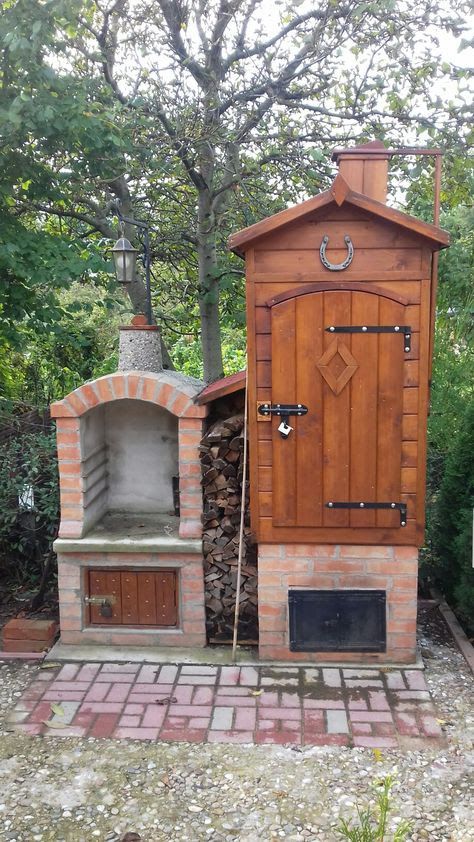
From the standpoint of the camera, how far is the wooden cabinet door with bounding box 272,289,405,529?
441 cm

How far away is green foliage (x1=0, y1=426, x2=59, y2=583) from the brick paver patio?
136 cm

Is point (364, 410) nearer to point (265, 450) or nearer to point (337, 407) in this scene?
point (337, 407)

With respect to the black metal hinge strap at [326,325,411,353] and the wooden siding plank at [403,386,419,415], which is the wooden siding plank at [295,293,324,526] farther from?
the wooden siding plank at [403,386,419,415]

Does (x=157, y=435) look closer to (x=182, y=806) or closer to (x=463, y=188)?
(x=182, y=806)

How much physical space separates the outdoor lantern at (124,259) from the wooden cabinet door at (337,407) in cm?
149

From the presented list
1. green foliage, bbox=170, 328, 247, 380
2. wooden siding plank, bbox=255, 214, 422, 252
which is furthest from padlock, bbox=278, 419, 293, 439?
green foliage, bbox=170, 328, 247, 380

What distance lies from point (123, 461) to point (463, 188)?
4311 mm

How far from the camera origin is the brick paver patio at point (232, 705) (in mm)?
3947

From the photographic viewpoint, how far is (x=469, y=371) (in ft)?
20.2

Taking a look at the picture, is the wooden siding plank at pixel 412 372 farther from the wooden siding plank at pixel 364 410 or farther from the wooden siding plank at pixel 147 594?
the wooden siding plank at pixel 147 594

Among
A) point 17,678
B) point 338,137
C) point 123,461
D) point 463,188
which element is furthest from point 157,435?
point 463,188

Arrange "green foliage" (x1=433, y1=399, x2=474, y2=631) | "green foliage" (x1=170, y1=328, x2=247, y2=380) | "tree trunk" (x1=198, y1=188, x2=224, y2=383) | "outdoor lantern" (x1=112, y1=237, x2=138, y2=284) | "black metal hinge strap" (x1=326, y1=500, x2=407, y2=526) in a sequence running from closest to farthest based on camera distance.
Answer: "black metal hinge strap" (x1=326, y1=500, x2=407, y2=526)
"green foliage" (x1=433, y1=399, x2=474, y2=631)
"outdoor lantern" (x1=112, y1=237, x2=138, y2=284)
"tree trunk" (x1=198, y1=188, x2=224, y2=383)
"green foliage" (x1=170, y1=328, x2=247, y2=380)

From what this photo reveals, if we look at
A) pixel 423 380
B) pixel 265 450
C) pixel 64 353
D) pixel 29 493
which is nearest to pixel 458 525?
pixel 423 380

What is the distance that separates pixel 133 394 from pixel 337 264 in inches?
67.2
